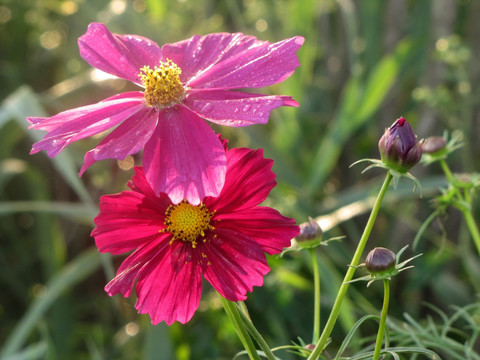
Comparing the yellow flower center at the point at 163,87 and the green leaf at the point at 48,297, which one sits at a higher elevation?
the yellow flower center at the point at 163,87

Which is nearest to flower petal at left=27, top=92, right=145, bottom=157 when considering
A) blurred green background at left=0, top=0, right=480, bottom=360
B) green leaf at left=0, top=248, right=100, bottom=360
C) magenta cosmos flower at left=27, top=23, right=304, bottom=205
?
magenta cosmos flower at left=27, top=23, right=304, bottom=205

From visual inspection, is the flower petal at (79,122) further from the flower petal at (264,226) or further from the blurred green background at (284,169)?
the blurred green background at (284,169)

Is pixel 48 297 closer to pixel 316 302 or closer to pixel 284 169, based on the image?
pixel 284 169

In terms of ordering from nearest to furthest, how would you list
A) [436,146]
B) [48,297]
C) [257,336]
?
[257,336], [436,146], [48,297]

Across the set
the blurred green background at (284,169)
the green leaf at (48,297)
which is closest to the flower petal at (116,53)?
the blurred green background at (284,169)

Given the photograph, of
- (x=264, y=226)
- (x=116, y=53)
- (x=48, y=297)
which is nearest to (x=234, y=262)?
(x=264, y=226)

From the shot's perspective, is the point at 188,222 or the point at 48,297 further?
the point at 48,297
